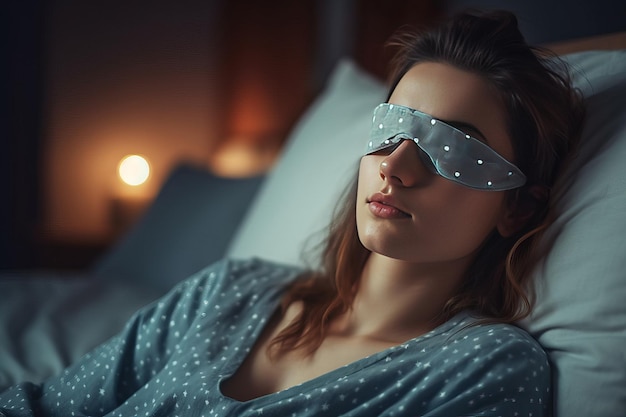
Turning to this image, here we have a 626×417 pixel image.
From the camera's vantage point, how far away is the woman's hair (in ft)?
3.35

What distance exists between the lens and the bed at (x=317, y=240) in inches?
37.5

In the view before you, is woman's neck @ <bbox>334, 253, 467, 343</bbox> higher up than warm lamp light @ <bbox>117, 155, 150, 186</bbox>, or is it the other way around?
woman's neck @ <bbox>334, 253, 467, 343</bbox>

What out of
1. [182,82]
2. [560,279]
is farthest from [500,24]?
[182,82]

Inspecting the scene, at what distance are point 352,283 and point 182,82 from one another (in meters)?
2.46

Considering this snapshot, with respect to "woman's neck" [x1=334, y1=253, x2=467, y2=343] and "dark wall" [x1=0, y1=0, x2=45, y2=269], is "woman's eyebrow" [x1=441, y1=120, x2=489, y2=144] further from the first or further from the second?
"dark wall" [x1=0, y1=0, x2=45, y2=269]

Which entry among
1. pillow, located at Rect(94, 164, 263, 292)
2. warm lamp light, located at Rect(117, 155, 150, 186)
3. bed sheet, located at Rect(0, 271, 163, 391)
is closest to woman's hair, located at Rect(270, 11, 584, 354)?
bed sheet, located at Rect(0, 271, 163, 391)

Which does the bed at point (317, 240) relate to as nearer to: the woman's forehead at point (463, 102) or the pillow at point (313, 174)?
the pillow at point (313, 174)

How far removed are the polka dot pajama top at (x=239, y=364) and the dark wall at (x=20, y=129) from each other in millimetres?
2231

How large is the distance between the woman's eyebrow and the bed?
6.7 inches

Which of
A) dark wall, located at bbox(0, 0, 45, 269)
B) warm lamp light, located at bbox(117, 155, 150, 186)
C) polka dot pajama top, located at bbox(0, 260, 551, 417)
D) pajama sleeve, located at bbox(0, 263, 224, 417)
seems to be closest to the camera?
polka dot pajama top, located at bbox(0, 260, 551, 417)

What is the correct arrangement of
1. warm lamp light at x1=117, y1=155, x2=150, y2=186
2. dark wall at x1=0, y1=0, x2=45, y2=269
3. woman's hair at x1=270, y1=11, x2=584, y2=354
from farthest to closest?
warm lamp light at x1=117, y1=155, x2=150, y2=186
dark wall at x1=0, y1=0, x2=45, y2=269
woman's hair at x1=270, y1=11, x2=584, y2=354

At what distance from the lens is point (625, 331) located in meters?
0.93

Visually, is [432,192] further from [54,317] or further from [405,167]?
[54,317]

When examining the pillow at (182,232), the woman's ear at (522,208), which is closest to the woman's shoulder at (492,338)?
the woman's ear at (522,208)
